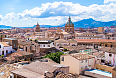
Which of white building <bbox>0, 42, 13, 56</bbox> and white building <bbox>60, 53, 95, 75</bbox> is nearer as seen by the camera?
white building <bbox>60, 53, 95, 75</bbox>

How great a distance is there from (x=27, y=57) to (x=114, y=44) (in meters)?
27.1

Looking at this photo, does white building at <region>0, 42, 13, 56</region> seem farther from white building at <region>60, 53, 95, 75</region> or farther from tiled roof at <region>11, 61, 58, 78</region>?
tiled roof at <region>11, 61, 58, 78</region>

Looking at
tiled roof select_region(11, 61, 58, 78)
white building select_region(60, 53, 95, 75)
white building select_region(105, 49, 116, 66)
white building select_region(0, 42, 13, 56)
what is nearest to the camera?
tiled roof select_region(11, 61, 58, 78)

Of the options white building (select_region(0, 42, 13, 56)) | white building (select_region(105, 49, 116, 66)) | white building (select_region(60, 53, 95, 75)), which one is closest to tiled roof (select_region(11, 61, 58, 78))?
white building (select_region(60, 53, 95, 75))

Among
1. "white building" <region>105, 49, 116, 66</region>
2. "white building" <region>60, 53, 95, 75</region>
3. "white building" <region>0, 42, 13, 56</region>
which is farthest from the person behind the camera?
"white building" <region>0, 42, 13, 56</region>

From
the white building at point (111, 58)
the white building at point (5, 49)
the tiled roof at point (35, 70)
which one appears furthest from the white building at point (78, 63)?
the white building at point (5, 49)

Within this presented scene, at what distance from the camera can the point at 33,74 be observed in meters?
9.29

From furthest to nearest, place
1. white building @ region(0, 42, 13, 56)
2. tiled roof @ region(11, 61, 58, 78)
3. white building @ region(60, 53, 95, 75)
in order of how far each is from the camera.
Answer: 1. white building @ region(0, 42, 13, 56)
2. white building @ region(60, 53, 95, 75)
3. tiled roof @ region(11, 61, 58, 78)

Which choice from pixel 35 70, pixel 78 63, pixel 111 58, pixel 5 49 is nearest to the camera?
pixel 35 70

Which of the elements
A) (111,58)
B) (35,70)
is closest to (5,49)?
(35,70)

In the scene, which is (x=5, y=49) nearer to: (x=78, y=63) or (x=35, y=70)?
(x=35, y=70)

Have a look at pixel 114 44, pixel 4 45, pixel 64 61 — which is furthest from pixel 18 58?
pixel 114 44

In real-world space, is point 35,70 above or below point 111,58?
above

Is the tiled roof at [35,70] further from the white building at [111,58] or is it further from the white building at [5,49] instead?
the white building at [5,49]
